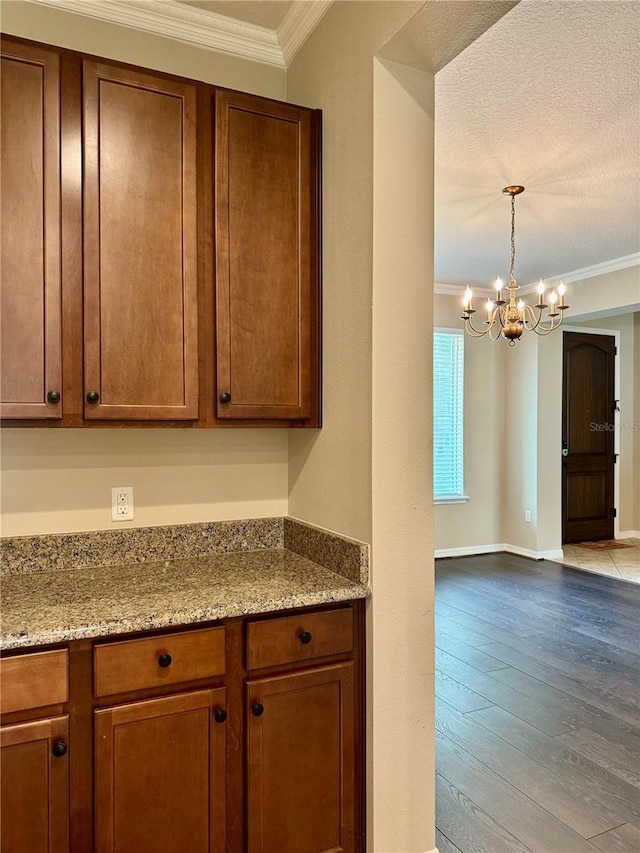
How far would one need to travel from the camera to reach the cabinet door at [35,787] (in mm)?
1313

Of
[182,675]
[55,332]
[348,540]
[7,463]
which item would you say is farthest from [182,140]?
[182,675]

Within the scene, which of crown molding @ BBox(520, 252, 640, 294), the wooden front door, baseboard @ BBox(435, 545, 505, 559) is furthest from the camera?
the wooden front door

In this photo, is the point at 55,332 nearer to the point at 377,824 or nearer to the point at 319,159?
the point at 319,159

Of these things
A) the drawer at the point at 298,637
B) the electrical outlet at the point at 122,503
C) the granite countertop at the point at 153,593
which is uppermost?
the electrical outlet at the point at 122,503

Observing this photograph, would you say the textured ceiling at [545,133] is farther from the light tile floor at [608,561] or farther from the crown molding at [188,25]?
the light tile floor at [608,561]

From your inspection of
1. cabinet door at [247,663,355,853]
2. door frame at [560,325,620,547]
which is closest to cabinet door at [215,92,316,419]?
cabinet door at [247,663,355,853]

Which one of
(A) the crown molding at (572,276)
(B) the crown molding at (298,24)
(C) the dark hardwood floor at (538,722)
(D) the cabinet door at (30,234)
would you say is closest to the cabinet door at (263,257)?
(B) the crown molding at (298,24)

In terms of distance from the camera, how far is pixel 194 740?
1485 millimetres

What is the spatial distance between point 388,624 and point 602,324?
6058mm

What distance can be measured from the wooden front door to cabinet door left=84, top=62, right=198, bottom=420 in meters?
5.57

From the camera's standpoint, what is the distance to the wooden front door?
21.2 ft

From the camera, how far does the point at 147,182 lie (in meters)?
1.71

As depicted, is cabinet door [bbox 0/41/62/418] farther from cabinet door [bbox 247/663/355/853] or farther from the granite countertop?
cabinet door [bbox 247/663/355/853]

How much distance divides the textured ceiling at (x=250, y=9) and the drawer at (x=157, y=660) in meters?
2.01
